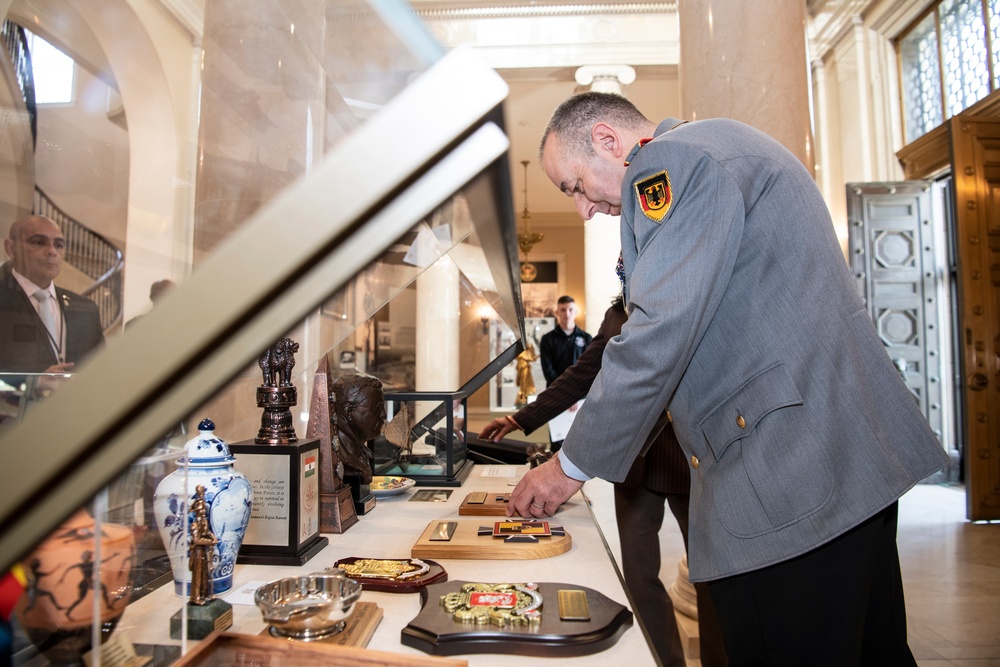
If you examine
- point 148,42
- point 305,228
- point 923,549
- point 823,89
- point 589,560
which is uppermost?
point 823,89

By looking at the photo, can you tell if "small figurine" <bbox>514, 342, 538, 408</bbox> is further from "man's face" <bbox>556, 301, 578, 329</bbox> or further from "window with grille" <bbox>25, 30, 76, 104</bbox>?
"window with grille" <bbox>25, 30, 76, 104</bbox>

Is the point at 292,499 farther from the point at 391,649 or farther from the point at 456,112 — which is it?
the point at 456,112

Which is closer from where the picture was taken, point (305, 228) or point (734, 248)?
point (305, 228)

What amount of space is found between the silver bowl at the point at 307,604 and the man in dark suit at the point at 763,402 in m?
0.55

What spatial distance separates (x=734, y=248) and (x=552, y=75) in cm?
767

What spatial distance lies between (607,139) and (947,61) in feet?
21.6

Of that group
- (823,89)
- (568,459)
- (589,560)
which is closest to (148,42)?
(568,459)

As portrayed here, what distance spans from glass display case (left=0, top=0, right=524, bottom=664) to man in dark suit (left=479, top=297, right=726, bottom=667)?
1.28 m

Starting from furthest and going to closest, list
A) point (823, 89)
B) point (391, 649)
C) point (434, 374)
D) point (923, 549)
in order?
1. point (823, 89)
2. point (923, 549)
3. point (434, 374)
4. point (391, 649)

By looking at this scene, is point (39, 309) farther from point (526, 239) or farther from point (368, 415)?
point (526, 239)

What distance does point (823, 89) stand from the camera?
7.94m

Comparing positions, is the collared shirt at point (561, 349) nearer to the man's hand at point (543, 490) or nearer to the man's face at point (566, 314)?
the man's face at point (566, 314)

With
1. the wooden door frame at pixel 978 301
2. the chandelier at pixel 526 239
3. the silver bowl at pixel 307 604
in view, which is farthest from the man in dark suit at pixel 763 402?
the chandelier at pixel 526 239

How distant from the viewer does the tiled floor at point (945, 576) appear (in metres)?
2.72
